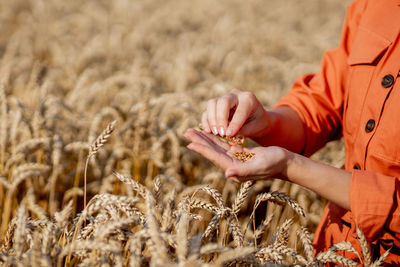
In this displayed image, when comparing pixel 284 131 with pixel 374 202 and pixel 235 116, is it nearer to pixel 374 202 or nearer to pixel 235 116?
pixel 235 116

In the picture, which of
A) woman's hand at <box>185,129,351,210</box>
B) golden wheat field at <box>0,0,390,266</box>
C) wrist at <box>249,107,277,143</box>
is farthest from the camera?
wrist at <box>249,107,277,143</box>

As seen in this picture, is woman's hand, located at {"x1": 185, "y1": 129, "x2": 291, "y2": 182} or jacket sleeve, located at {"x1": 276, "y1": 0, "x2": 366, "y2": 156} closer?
woman's hand, located at {"x1": 185, "y1": 129, "x2": 291, "y2": 182}

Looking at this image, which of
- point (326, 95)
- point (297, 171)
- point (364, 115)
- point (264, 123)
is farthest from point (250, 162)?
point (326, 95)

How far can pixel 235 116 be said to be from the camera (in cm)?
165

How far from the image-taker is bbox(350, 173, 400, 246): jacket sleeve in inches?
56.7

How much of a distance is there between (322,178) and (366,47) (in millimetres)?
573

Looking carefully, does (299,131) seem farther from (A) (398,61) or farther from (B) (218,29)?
(B) (218,29)

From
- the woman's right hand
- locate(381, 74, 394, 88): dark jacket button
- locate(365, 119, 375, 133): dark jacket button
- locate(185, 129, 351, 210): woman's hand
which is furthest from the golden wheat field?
locate(381, 74, 394, 88): dark jacket button

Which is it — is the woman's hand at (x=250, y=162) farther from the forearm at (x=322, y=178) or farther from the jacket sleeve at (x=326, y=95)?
the jacket sleeve at (x=326, y=95)

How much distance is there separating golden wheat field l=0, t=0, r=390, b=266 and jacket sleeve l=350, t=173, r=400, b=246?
0.36 ft

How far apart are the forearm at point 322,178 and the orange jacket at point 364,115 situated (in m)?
0.04

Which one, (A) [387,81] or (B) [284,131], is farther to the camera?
(B) [284,131]

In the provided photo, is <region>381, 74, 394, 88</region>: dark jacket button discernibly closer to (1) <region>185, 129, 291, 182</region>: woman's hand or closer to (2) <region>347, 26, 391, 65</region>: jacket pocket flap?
(2) <region>347, 26, 391, 65</region>: jacket pocket flap

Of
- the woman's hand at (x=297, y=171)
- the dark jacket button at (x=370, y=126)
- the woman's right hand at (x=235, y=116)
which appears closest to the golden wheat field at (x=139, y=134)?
the woman's hand at (x=297, y=171)
